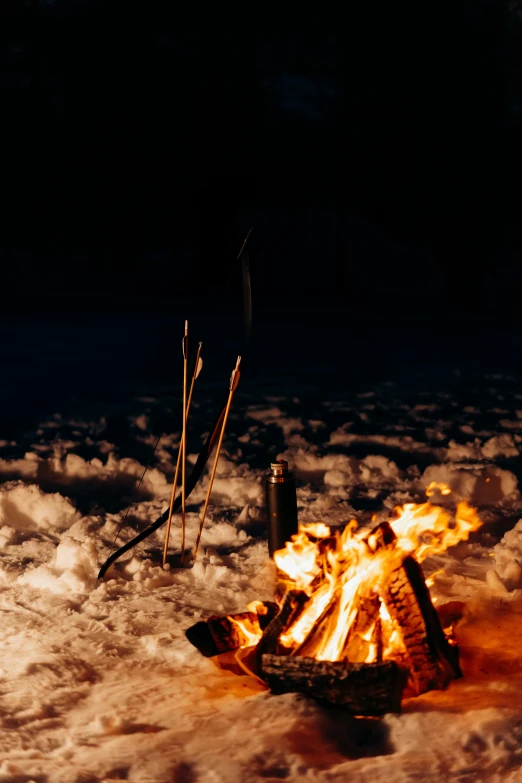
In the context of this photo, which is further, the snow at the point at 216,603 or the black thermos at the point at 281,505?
the black thermos at the point at 281,505

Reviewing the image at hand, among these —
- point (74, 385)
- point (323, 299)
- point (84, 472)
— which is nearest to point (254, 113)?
point (323, 299)

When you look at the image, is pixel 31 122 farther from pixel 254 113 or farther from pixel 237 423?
pixel 237 423

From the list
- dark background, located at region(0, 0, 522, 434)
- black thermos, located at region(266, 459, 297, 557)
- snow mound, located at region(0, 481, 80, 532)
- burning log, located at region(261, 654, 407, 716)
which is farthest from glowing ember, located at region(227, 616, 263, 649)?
dark background, located at region(0, 0, 522, 434)

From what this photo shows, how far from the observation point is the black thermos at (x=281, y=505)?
5105 millimetres

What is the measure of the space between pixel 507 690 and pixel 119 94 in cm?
1975

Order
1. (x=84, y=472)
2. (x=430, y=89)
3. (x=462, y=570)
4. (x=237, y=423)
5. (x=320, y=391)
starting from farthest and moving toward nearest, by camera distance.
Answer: (x=430, y=89) < (x=320, y=391) < (x=237, y=423) < (x=84, y=472) < (x=462, y=570)

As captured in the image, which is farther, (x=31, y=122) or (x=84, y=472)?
(x=31, y=122)

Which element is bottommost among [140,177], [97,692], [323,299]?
[97,692]

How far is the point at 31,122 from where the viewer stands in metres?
21.1

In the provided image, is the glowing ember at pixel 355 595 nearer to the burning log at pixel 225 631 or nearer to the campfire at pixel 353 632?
the campfire at pixel 353 632

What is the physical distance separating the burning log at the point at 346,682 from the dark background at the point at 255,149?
1597 cm

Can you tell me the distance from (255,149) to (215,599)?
17757 millimetres

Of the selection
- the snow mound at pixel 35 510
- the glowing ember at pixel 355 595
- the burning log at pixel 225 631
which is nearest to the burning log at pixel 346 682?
the glowing ember at pixel 355 595

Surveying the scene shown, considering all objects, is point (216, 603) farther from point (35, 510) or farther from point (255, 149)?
point (255, 149)
